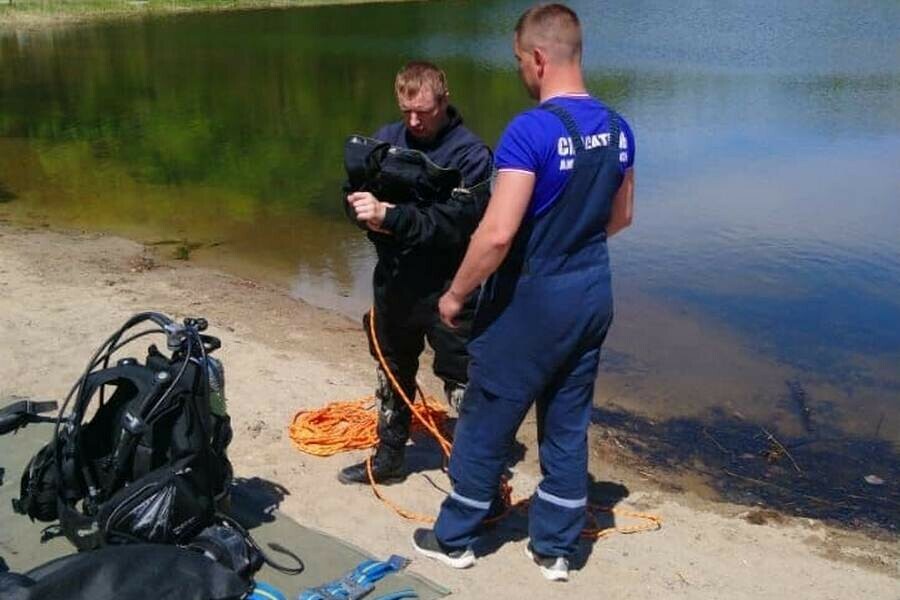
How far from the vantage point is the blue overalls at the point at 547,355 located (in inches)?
139

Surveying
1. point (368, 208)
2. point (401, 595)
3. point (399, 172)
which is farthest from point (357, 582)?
point (399, 172)

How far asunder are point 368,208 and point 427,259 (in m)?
0.44

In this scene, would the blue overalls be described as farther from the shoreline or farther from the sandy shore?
the shoreline

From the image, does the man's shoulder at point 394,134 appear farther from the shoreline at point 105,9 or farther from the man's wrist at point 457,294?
the shoreline at point 105,9

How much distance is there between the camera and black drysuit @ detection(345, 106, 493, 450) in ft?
13.4

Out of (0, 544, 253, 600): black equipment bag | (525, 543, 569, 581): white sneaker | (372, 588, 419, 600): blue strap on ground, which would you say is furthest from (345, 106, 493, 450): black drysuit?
(0, 544, 253, 600): black equipment bag

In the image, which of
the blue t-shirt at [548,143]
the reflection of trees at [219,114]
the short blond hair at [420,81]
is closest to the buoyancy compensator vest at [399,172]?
the short blond hair at [420,81]

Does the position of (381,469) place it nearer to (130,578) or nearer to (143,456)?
(143,456)

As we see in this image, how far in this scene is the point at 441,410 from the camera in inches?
220

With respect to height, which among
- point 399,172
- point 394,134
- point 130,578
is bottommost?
point 130,578

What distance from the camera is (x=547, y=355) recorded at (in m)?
Result: 3.62

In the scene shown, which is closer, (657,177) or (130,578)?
(130,578)


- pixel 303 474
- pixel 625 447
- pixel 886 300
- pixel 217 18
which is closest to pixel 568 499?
pixel 303 474

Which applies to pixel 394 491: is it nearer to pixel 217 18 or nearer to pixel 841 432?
pixel 841 432
